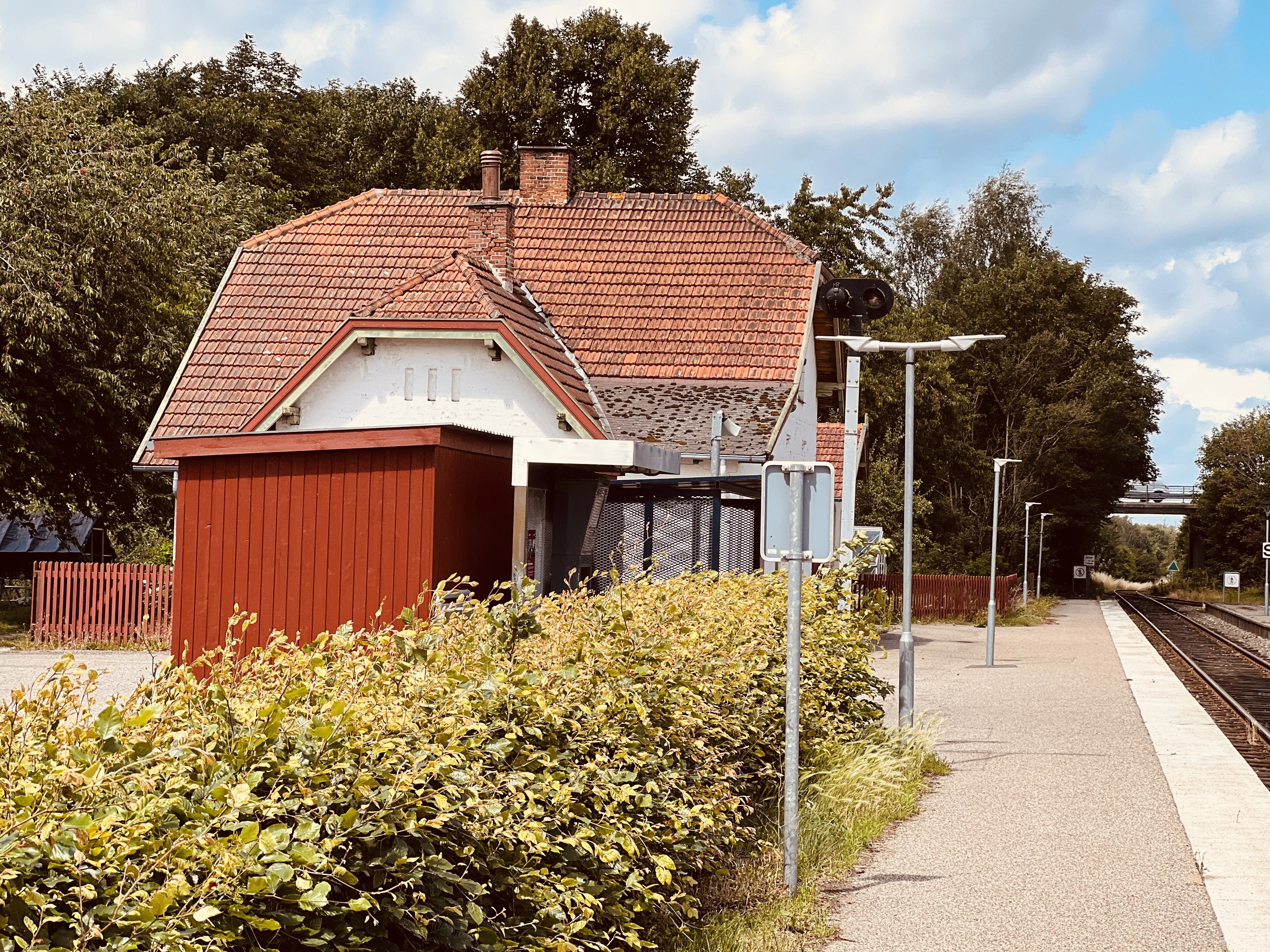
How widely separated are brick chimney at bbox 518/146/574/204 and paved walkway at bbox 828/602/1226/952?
601 inches

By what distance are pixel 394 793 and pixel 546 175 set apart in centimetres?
2619

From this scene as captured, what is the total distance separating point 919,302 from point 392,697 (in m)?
68.8

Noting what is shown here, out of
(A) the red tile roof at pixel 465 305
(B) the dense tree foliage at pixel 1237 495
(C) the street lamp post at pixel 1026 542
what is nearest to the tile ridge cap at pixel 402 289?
(A) the red tile roof at pixel 465 305

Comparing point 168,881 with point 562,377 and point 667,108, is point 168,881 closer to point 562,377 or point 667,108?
point 562,377

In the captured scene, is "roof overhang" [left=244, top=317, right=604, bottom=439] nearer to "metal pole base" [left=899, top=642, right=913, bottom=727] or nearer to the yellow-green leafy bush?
"metal pole base" [left=899, top=642, right=913, bottom=727]

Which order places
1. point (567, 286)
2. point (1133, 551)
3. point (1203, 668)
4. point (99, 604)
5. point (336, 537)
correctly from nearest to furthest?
point (336, 537) → point (99, 604) → point (567, 286) → point (1203, 668) → point (1133, 551)

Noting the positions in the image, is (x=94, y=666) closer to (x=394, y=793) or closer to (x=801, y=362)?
(x=801, y=362)

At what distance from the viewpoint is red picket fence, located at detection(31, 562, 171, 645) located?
25.4m

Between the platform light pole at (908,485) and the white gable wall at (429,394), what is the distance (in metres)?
5.83

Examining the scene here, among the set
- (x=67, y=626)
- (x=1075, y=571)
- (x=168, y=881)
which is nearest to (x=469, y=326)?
(x=67, y=626)

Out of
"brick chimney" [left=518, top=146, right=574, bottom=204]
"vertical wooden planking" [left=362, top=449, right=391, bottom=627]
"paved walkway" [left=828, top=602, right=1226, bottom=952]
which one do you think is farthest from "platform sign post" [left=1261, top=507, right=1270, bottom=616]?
"vertical wooden planking" [left=362, top=449, right=391, bottom=627]

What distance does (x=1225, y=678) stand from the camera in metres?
27.2

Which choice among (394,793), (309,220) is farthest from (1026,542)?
(394,793)

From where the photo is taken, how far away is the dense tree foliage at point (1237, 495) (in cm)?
7850
